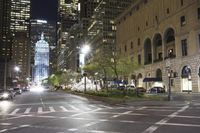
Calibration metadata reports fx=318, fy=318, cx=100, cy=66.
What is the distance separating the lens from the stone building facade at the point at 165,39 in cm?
6731

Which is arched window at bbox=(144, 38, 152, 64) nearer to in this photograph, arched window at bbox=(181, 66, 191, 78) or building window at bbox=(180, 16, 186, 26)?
building window at bbox=(180, 16, 186, 26)

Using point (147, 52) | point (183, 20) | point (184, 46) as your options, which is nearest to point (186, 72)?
point (184, 46)

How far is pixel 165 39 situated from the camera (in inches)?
3255

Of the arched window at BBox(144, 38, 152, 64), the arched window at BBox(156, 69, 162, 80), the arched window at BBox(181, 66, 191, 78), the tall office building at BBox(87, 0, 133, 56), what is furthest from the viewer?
the tall office building at BBox(87, 0, 133, 56)

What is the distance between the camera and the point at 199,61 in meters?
64.9

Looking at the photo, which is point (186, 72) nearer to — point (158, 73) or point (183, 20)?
point (183, 20)

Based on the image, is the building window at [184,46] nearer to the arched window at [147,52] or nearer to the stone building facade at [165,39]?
the stone building facade at [165,39]

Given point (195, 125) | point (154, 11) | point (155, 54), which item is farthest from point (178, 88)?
point (195, 125)

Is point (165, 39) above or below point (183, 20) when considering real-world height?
below

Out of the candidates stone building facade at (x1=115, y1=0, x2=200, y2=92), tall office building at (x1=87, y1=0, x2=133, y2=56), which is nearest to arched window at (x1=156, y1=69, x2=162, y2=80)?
stone building facade at (x1=115, y1=0, x2=200, y2=92)

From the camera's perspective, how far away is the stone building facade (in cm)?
6731

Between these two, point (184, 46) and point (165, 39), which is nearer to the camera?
point (184, 46)

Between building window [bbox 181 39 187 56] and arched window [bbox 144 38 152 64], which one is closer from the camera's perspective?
building window [bbox 181 39 187 56]

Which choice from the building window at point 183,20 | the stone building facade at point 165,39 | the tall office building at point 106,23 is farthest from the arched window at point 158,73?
the tall office building at point 106,23
